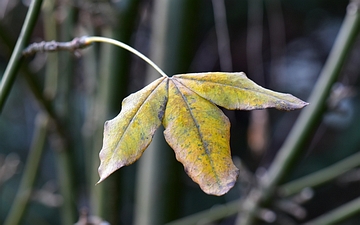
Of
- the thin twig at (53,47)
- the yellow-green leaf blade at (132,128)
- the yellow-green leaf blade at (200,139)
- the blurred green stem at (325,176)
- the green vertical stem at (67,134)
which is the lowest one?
the blurred green stem at (325,176)

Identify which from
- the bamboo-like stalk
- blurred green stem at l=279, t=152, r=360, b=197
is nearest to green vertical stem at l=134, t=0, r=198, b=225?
the bamboo-like stalk

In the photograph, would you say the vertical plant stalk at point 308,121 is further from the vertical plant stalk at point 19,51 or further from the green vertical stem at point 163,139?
the vertical plant stalk at point 19,51

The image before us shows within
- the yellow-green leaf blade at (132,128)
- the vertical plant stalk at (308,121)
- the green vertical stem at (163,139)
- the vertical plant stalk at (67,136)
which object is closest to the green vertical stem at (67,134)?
the vertical plant stalk at (67,136)

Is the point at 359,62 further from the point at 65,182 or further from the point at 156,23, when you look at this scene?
the point at 65,182

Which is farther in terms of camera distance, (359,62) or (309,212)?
(309,212)

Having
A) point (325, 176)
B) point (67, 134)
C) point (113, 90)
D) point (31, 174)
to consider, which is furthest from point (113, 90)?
point (325, 176)

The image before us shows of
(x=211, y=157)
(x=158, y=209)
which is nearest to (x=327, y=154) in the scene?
(x=158, y=209)

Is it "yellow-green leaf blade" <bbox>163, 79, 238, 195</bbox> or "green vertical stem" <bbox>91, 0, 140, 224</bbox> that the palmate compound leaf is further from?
"green vertical stem" <bbox>91, 0, 140, 224</bbox>
